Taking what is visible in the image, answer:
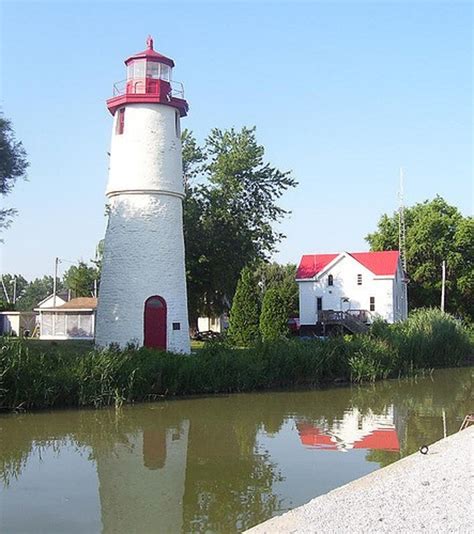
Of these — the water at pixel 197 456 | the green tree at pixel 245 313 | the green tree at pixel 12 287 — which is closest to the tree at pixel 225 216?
the green tree at pixel 245 313

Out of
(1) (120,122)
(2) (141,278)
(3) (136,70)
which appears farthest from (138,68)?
(2) (141,278)

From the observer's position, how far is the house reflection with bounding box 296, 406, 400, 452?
14.8 metres

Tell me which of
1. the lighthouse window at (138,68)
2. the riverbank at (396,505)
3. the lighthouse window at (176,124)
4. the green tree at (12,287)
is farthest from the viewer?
the green tree at (12,287)

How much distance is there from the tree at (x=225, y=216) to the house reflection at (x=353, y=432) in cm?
1869

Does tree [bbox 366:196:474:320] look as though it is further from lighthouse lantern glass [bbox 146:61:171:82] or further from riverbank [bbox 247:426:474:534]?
riverbank [bbox 247:426:474:534]

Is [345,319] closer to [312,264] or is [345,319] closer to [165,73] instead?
[312,264]

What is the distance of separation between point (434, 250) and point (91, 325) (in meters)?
26.1

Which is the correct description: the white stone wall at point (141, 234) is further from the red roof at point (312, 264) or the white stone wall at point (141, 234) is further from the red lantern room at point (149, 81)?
the red roof at point (312, 264)

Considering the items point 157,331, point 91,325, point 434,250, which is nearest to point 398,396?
point 157,331

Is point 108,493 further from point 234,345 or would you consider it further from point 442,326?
point 442,326

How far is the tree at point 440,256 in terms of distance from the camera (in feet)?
171

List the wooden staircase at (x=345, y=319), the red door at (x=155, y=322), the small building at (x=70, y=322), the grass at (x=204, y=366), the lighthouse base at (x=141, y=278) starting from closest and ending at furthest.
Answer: the grass at (x=204, y=366) → the lighthouse base at (x=141, y=278) → the red door at (x=155, y=322) → the small building at (x=70, y=322) → the wooden staircase at (x=345, y=319)

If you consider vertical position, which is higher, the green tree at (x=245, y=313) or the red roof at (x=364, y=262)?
the red roof at (x=364, y=262)

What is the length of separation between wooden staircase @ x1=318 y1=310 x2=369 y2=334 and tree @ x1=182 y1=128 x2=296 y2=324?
7.28 m
